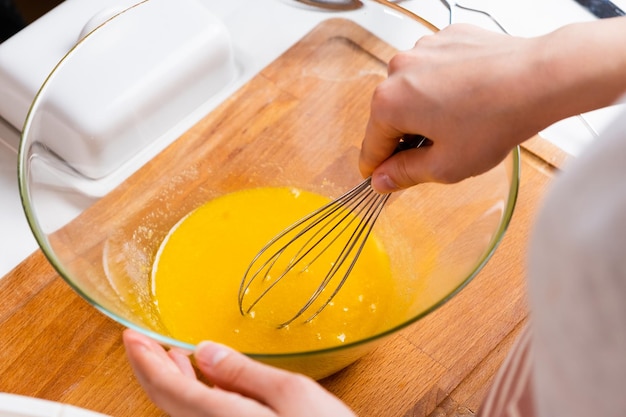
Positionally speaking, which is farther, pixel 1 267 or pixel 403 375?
pixel 1 267

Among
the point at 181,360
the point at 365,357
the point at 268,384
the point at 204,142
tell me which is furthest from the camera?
the point at 204,142

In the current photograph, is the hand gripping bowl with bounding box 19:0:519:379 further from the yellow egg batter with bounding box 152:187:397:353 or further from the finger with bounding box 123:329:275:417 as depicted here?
the finger with bounding box 123:329:275:417

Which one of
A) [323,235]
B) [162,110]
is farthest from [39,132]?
[323,235]

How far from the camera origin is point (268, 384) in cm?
48

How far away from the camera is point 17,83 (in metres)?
0.88

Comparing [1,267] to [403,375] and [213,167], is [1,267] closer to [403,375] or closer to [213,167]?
[213,167]

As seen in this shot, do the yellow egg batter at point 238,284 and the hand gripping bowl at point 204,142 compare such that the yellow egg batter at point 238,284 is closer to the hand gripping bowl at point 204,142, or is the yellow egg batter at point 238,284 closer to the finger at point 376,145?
the hand gripping bowl at point 204,142

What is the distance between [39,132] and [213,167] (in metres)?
0.21

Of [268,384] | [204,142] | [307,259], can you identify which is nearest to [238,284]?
[307,259]

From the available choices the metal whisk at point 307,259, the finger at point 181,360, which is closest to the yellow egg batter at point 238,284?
the metal whisk at point 307,259

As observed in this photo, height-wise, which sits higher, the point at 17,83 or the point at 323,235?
the point at 17,83

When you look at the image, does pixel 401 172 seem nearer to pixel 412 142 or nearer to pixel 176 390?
pixel 412 142

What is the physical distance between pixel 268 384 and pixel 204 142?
17.2 inches

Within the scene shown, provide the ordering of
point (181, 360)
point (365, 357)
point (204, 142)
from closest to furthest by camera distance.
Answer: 1. point (181, 360)
2. point (365, 357)
3. point (204, 142)
